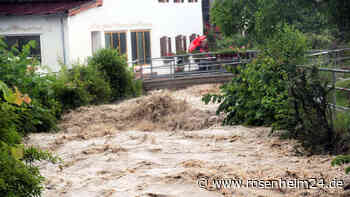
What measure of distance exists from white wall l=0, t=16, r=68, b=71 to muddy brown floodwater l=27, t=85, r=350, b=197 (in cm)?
898

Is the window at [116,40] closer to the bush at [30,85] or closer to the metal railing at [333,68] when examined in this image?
the metal railing at [333,68]

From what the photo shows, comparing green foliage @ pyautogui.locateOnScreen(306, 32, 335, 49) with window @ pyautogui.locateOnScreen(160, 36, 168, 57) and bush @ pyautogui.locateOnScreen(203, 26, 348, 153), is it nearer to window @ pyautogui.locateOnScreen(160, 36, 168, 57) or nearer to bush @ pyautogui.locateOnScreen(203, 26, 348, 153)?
window @ pyautogui.locateOnScreen(160, 36, 168, 57)

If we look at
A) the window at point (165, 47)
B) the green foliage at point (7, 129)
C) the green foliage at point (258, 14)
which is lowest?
the green foliage at point (7, 129)

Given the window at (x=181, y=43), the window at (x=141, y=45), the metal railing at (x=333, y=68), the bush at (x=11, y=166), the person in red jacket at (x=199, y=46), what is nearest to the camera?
the bush at (x=11, y=166)

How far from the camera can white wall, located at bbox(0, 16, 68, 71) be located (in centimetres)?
2259

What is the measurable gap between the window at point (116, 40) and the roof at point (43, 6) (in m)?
2.15

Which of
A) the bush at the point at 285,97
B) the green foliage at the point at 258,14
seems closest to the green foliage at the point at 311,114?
the bush at the point at 285,97

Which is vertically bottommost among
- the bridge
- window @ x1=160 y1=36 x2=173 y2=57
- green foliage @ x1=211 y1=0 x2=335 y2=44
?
the bridge

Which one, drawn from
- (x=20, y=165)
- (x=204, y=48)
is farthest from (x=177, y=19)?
(x=20, y=165)

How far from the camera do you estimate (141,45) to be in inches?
1145

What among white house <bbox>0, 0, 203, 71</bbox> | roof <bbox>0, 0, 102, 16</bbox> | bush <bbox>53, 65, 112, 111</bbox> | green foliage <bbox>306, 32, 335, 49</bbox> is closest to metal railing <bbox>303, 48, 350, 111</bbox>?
green foliage <bbox>306, 32, 335, 49</bbox>

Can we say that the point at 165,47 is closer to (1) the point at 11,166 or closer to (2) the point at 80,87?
(2) the point at 80,87

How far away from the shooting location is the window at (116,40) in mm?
26938

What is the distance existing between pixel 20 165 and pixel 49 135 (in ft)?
26.9
